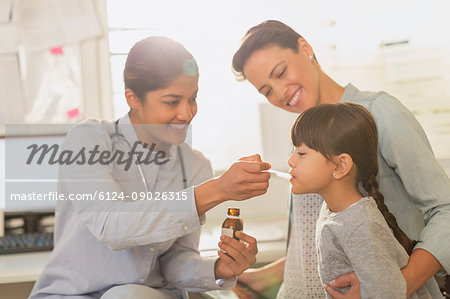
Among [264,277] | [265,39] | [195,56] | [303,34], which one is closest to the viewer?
[265,39]

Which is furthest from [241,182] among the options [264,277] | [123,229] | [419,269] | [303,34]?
[303,34]

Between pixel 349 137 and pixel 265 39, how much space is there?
33 centimetres

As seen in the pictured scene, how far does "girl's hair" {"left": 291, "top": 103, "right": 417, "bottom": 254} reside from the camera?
952mm

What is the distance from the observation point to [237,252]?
106 centimetres

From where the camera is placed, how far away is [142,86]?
1101 millimetres

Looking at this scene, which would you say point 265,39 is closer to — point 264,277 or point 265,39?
point 265,39

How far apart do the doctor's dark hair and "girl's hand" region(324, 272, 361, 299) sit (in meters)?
0.51

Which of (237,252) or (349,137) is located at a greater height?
(349,137)

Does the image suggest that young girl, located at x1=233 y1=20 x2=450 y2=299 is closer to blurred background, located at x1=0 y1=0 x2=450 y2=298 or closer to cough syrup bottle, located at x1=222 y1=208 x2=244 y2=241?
cough syrup bottle, located at x1=222 y1=208 x2=244 y2=241

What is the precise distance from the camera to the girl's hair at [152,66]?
1085 millimetres

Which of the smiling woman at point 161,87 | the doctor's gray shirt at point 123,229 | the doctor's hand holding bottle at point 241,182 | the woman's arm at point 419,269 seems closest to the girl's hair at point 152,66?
the smiling woman at point 161,87

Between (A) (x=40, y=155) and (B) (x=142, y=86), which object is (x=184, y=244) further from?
(A) (x=40, y=155)

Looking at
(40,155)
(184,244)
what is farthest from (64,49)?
(184,244)

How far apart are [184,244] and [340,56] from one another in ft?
2.91
